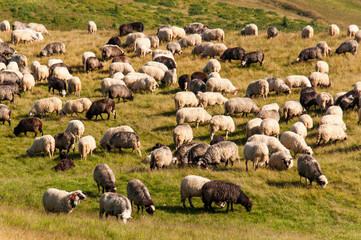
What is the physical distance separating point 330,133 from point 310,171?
17.2 feet

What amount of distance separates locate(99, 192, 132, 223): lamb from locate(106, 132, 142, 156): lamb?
6.92 metres

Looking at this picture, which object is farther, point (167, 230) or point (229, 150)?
point (229, 150)

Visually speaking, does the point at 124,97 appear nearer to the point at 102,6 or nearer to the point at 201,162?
the point at 201,162

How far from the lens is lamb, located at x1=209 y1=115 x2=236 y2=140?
21.0 meters

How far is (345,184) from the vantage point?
1533cm

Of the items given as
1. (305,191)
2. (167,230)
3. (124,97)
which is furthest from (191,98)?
(167,230)

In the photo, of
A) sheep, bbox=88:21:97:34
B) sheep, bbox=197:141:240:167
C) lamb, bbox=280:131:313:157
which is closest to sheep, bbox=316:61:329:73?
lamb, bbox=280:131:313:157

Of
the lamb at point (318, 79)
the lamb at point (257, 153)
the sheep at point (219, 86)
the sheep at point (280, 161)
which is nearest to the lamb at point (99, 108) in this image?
the sheep at point (219, 86)

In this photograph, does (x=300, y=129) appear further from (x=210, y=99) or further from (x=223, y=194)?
(x=223, y=194)

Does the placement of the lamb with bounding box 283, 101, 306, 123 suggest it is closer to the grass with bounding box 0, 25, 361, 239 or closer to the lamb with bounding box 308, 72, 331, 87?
the grass with bounding box 0, 25, 361, 239

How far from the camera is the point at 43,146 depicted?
19.2 meters

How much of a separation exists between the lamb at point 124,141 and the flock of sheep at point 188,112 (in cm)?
5

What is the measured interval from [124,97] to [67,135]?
739cm

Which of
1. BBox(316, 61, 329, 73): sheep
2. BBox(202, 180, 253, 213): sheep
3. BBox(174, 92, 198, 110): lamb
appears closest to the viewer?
BBox(202, 180, 253, 213): sheep
